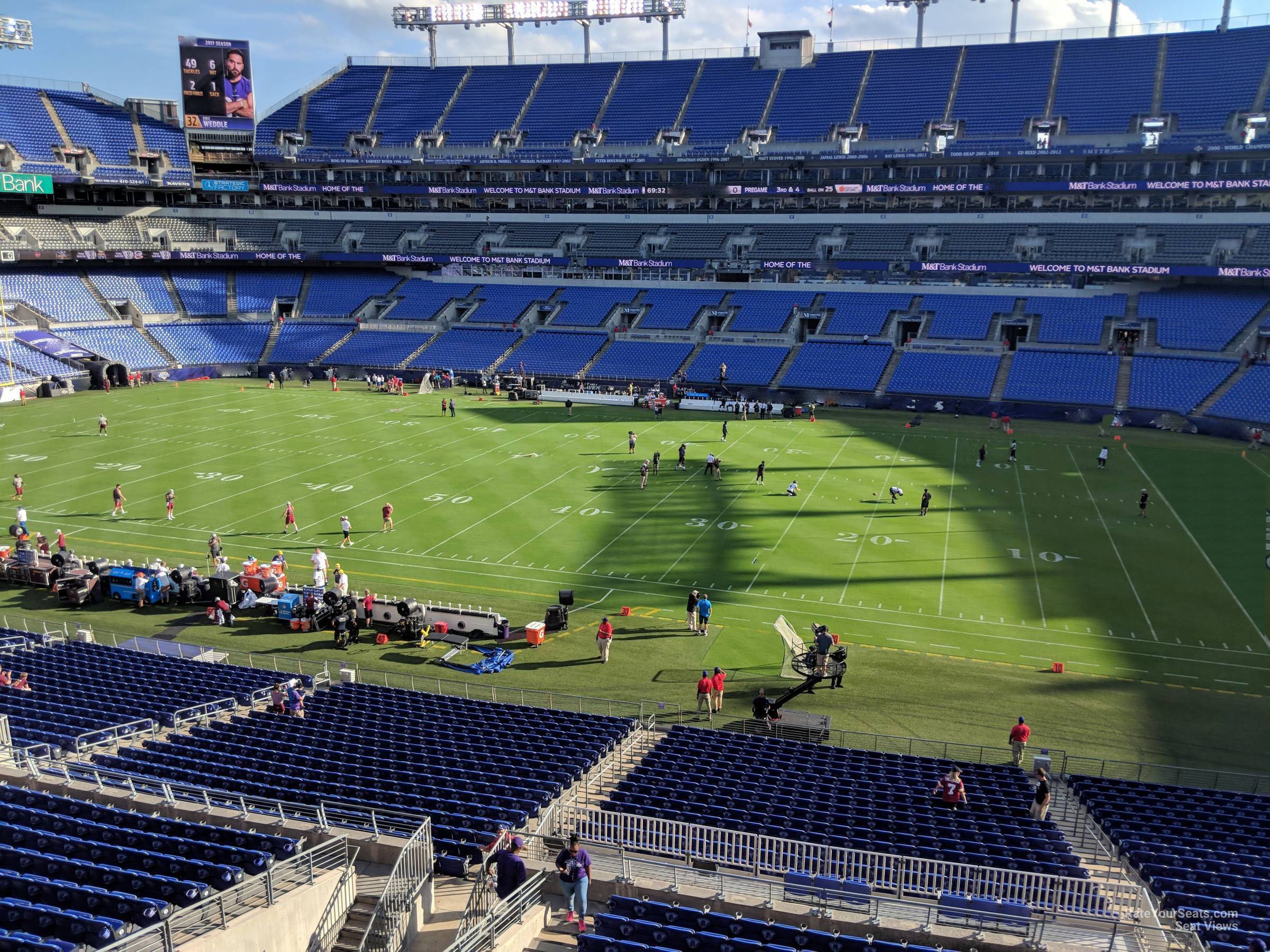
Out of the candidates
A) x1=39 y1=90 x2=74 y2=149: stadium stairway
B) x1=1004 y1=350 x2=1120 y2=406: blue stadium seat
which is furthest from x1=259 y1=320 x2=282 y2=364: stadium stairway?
x1=1004 y1=350 x2=1120 y2=406: blue stadium seat

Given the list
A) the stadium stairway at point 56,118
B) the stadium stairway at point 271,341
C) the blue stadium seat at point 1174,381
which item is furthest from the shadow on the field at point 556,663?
the stadium stairway at point 56,118

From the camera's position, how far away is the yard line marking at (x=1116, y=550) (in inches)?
1019

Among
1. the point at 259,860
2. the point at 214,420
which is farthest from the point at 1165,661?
the point at 214,420

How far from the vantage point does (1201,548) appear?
31.5 m

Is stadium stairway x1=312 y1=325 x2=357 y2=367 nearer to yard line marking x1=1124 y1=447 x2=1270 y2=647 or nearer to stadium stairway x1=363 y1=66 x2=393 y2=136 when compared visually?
stadium stairway x1=363 y1=66 x2=393 y2=136

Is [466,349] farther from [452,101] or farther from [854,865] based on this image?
[854,865]

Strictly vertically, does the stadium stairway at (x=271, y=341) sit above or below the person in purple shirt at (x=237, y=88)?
below

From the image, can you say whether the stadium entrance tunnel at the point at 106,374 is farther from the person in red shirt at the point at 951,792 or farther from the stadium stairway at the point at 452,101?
the person in red shirt at the point at 951,792

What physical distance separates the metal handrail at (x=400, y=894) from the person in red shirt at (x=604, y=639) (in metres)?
11.8

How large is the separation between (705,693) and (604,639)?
3564 mm

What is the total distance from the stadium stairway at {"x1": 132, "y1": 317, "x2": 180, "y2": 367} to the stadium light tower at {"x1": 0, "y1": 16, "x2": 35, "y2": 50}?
24.9 metres

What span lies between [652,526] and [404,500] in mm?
10361

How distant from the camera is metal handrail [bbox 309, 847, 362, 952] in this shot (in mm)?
10094

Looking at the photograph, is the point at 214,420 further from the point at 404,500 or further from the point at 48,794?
the point at 48,794
